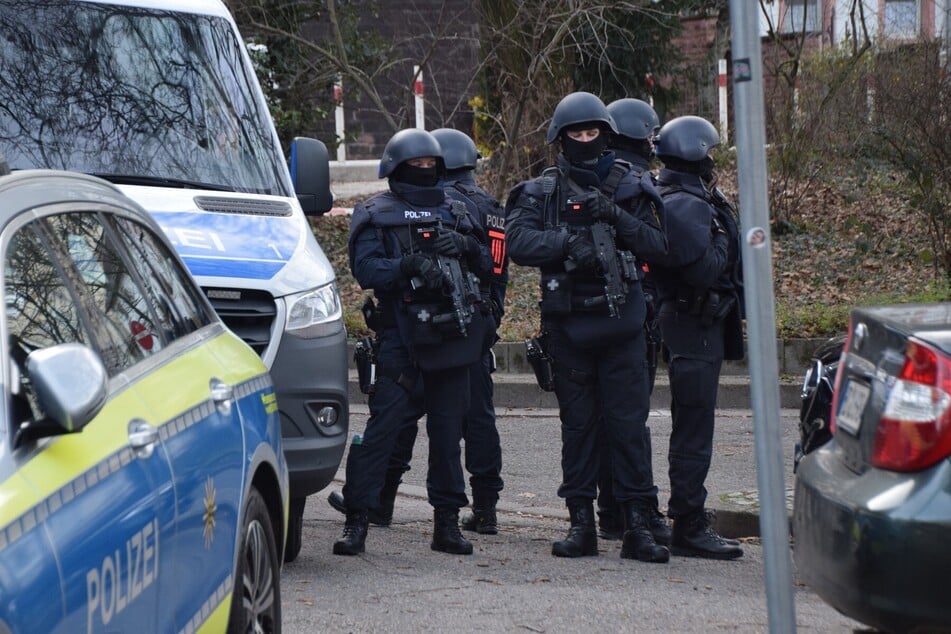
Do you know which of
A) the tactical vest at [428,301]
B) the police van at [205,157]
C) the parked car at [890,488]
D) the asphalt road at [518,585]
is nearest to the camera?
the parked car at [890,488]

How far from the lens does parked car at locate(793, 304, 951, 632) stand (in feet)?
12.7

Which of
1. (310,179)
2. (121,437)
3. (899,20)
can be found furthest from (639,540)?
(899,20)

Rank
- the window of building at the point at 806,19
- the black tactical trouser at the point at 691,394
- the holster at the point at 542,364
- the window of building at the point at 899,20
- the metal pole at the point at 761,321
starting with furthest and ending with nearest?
the window of building at the point at 806,19
the window of building at the point at 899,20
the holster at the point at 542,364
the black tactical trouser at the point at 691,394
the metal pole at the point at 761,321

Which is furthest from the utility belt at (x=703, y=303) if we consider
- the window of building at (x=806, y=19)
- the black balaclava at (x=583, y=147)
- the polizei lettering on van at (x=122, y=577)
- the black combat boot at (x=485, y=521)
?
the window of building at (x=806, y=19)

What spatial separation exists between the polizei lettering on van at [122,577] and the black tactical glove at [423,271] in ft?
11.9

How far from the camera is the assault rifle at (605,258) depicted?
708 centimetres

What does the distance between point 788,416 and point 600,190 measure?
17.0ft

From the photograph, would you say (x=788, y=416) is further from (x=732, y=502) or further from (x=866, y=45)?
(x=866, y=45)

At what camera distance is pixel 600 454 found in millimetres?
7969

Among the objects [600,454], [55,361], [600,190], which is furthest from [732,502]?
[55,361]

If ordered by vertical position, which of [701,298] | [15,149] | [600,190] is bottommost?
[701,298]

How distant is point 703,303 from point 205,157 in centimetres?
241

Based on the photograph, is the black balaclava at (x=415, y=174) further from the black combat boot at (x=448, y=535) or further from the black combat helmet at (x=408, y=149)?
the black combat boot at (x=448, y=535)

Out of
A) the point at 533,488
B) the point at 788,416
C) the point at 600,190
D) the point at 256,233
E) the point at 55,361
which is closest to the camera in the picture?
the point at 55,361
